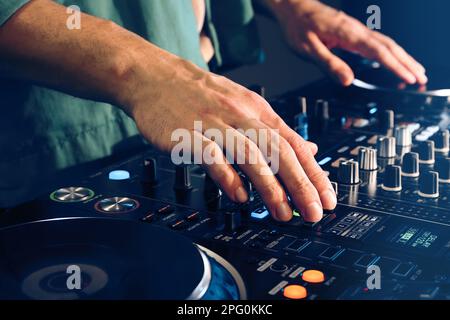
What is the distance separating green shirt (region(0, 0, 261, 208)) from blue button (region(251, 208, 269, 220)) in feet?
1.67

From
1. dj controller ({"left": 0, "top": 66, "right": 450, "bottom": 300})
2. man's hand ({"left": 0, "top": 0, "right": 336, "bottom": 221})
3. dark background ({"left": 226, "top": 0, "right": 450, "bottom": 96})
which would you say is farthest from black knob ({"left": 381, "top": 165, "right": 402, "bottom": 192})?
dark background ({"left": 226, "top": 0, "right": 450, "bottom": 96})

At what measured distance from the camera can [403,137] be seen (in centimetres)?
122

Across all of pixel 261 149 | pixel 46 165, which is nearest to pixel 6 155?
pixel 46 165

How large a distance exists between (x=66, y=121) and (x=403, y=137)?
597 mm

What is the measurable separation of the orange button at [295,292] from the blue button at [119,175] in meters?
0.42

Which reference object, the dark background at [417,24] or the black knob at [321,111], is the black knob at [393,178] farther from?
the dark background at [417,24]

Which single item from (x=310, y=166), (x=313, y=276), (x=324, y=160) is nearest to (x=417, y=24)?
(x=324, y=160)

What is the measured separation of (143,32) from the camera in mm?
1413

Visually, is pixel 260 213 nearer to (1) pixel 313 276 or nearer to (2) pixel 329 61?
(1) pixel 313 276

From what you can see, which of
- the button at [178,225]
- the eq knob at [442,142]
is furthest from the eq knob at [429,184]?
the button at [178,225]

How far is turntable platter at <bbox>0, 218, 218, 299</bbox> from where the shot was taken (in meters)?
0.69

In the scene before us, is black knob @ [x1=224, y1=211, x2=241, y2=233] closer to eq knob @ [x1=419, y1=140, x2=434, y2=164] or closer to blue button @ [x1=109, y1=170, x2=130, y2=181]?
blue button @ [x1=109, y1=170, x2=130, y2=181]

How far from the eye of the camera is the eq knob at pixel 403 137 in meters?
1.22
